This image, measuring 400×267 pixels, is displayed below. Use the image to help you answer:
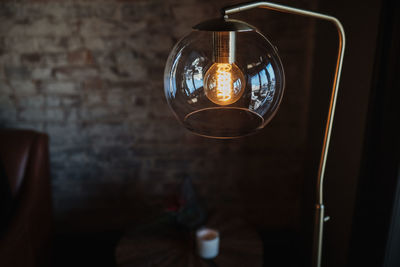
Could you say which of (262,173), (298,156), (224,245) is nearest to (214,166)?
(262,173)

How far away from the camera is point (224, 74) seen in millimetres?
646

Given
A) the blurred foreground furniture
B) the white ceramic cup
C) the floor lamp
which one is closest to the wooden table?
the white ceramic cup

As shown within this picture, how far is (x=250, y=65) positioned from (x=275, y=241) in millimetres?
1642

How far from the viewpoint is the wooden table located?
1.32 meters

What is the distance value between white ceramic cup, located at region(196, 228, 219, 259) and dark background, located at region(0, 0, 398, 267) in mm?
526

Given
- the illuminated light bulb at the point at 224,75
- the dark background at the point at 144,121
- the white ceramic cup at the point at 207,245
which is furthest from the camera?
the dark background at the point at 144,121

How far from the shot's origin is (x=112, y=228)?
6.82 feet

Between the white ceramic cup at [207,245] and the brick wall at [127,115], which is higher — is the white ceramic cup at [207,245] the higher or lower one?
the lower one

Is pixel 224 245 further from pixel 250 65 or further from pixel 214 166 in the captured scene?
pixel 250 65

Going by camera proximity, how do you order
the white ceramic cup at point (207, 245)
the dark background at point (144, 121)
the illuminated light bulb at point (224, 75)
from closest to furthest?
the illuminated light bulb at point (224, 75) < the white ceramic cup at point (207, 245) < the dark background at point (144, 121)

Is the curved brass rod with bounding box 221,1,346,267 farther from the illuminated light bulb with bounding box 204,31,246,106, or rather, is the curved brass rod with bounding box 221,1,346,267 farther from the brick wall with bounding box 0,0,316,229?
the brick wall with bounding box 0,0,316,229

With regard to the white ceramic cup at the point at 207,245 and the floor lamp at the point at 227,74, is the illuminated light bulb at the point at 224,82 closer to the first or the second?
the floor lamp at the point at 227,74

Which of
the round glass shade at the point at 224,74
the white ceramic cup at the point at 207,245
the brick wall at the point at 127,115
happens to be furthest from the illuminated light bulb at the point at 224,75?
the brick wall at the point at 127,115

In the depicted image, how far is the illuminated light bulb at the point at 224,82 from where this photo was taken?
0.65m
